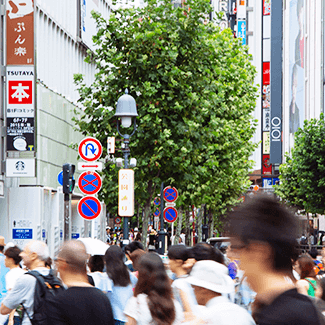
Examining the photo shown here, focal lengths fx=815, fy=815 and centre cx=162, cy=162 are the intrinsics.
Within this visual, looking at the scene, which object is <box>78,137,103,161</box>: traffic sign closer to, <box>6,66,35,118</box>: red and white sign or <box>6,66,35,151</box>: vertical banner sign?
<box>6,66,35,151</box>: vertical banner sign

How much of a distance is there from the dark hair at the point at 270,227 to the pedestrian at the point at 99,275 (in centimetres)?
483

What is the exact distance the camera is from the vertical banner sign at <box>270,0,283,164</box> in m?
117

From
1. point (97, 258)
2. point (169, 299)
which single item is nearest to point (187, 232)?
point (97, 258)

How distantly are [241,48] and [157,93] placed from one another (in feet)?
65.6

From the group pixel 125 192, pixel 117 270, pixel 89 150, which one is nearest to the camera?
pixel 117 270

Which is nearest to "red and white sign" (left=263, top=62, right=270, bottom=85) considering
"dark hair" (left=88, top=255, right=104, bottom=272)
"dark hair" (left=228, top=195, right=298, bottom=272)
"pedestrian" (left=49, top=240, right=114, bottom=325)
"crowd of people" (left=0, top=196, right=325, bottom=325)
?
"crowd of people" (left=0, top=196, right=325, bottom=325)

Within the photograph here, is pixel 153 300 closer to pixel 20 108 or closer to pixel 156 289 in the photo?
pixel 156 289

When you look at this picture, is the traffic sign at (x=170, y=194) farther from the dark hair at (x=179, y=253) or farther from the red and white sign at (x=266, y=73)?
the red and white sign at (x=266, y=73)

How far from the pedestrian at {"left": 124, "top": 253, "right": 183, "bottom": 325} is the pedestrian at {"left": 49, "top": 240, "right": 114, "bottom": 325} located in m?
0.42

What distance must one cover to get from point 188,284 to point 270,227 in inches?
112

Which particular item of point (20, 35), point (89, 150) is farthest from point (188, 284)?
point (20, 35)

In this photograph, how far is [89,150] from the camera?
16.6 m

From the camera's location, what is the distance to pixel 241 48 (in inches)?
1754

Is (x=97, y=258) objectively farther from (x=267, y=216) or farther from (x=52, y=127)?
(x=52, y=127)
